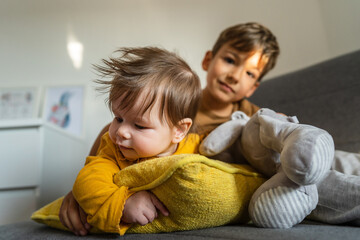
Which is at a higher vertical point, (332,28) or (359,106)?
(332,28)

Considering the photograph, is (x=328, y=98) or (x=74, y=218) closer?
(x=74, y=218)

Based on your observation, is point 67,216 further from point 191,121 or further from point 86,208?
point 191,121

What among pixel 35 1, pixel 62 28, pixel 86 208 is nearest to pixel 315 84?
pixel 86 208

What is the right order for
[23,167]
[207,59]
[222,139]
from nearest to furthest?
[222,139] < [207,59] < [23,167]

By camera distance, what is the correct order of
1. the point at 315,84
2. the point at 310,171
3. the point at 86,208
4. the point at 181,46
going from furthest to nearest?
the point at 181,46
the point at 315,84
the point at 86,208
the point at 310,171

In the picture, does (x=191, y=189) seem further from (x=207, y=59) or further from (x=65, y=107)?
(x=65, y=107)

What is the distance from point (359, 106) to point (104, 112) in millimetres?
1666

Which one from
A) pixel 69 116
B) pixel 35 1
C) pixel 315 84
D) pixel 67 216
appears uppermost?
pixel 35 1

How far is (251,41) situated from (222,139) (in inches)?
20.0

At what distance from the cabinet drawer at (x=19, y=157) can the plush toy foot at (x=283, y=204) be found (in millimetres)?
1197

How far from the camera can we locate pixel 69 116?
217cm

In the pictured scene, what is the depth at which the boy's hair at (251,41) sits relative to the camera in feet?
3.57

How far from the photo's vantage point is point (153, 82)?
2.22 ft

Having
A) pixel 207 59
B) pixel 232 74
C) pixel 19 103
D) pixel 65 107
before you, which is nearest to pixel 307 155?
pixel 232 74
